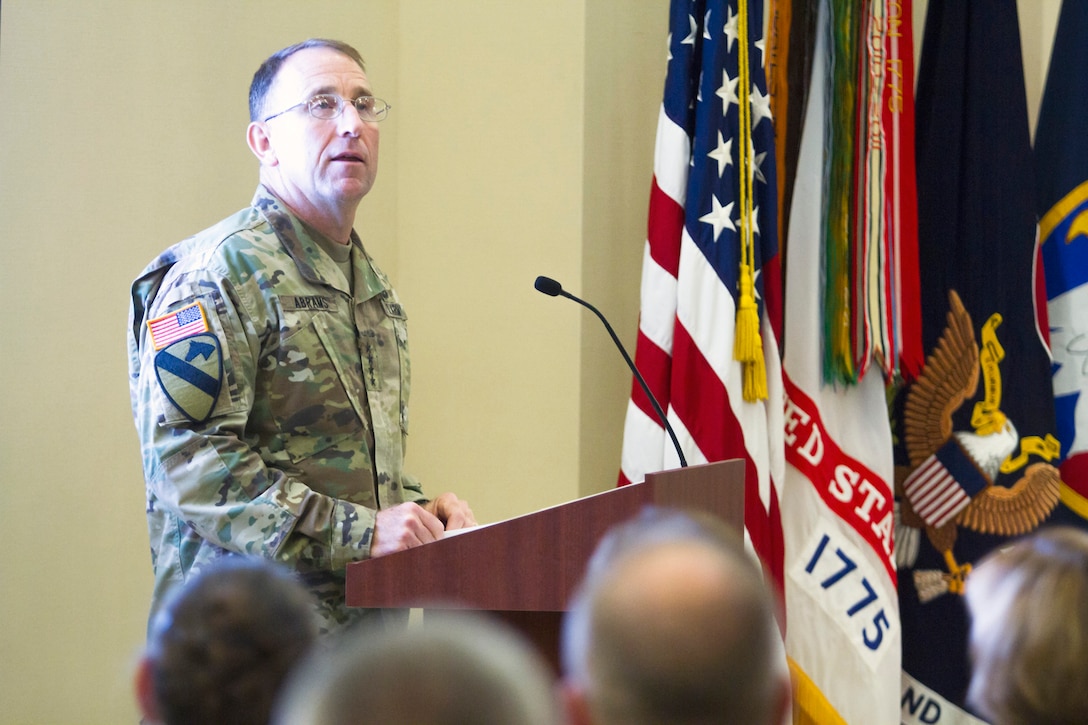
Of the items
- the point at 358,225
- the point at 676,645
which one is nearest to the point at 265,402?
the point at 676,645

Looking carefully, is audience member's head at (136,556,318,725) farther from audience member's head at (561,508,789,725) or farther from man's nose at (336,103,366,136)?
man's nose at (336,103,366,136)

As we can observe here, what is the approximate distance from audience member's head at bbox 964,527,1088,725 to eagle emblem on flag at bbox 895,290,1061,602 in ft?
8.65

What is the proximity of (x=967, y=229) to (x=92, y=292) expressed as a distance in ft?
8.18

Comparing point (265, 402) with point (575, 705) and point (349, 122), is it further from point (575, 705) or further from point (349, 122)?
point (575, 705)

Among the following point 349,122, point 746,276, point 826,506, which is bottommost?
point 826,506

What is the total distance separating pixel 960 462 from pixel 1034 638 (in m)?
2.75

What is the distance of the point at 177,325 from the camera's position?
1955mm

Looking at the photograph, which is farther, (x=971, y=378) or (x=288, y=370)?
(x=971, y=378)

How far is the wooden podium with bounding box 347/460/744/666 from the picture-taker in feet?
5.32

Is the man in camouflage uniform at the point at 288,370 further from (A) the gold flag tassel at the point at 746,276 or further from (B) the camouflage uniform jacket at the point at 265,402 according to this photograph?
(A) the gold flag tassel at the point at 746,276

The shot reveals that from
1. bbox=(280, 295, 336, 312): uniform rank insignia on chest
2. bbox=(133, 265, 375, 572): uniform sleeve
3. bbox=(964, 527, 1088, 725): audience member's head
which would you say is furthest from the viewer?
bbox=(280, 295, 336, 312): uniform rank insignia on chest

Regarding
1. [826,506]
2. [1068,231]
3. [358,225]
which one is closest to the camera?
[826,506]

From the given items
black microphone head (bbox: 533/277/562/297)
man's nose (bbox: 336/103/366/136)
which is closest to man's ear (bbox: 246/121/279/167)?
man's nose (bbox: 336/103/366/136)

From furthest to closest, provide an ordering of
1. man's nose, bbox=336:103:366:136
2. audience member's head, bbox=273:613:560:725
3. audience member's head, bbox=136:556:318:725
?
man's nose, bbox=336:103:366:136 → audience member's head, bbox=136:556:318:725 → audience member's head, bbox=273:613:560:725
